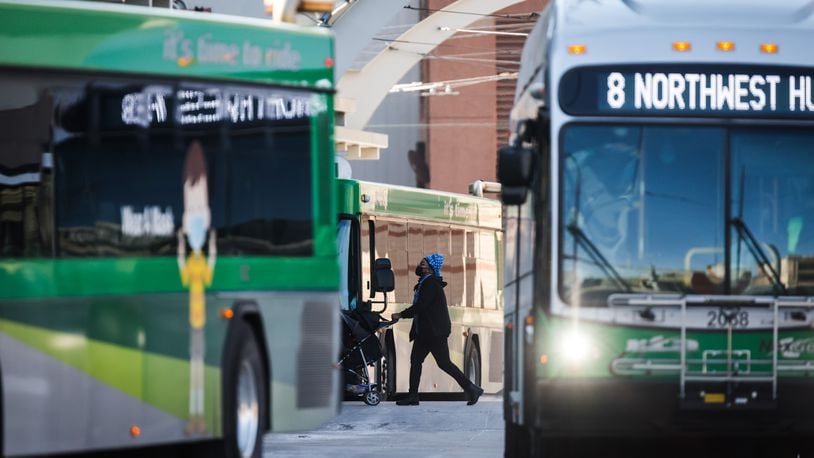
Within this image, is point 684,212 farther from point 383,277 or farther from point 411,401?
point 411,401

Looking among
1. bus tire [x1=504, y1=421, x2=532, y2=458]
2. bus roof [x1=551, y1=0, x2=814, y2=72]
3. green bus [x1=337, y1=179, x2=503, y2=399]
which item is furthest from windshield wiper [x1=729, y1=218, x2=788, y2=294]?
green bus [x1=337, y1=179, x2=503, y2=399]

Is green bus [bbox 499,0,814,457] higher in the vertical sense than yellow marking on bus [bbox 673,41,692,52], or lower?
lower

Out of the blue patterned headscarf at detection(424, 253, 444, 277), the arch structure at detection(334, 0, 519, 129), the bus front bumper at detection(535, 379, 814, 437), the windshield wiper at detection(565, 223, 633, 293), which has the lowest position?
the bus front bumper at detection(535, 379, 814, 437)

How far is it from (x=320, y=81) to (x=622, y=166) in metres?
1.84

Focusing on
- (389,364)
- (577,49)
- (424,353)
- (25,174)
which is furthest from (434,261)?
(25,174)

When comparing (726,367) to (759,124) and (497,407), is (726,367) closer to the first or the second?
(759,124)

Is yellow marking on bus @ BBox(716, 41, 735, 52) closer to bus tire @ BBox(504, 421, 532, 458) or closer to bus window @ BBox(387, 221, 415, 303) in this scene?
bus tire @ BBox(504, 421, 532, 458)

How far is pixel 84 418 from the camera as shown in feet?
40.3

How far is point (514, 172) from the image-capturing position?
13812mm

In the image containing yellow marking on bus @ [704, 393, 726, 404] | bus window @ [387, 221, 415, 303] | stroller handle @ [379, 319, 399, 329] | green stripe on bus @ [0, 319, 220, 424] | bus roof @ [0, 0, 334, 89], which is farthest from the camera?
bus window @ [387, 221, 415, 303]

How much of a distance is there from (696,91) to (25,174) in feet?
13.3

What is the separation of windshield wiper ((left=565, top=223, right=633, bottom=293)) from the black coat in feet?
39.8

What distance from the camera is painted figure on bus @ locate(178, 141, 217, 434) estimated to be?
42.4 feet

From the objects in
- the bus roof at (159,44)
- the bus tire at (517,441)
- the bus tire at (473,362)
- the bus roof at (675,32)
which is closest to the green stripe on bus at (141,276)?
the bus roof at (159,44)
